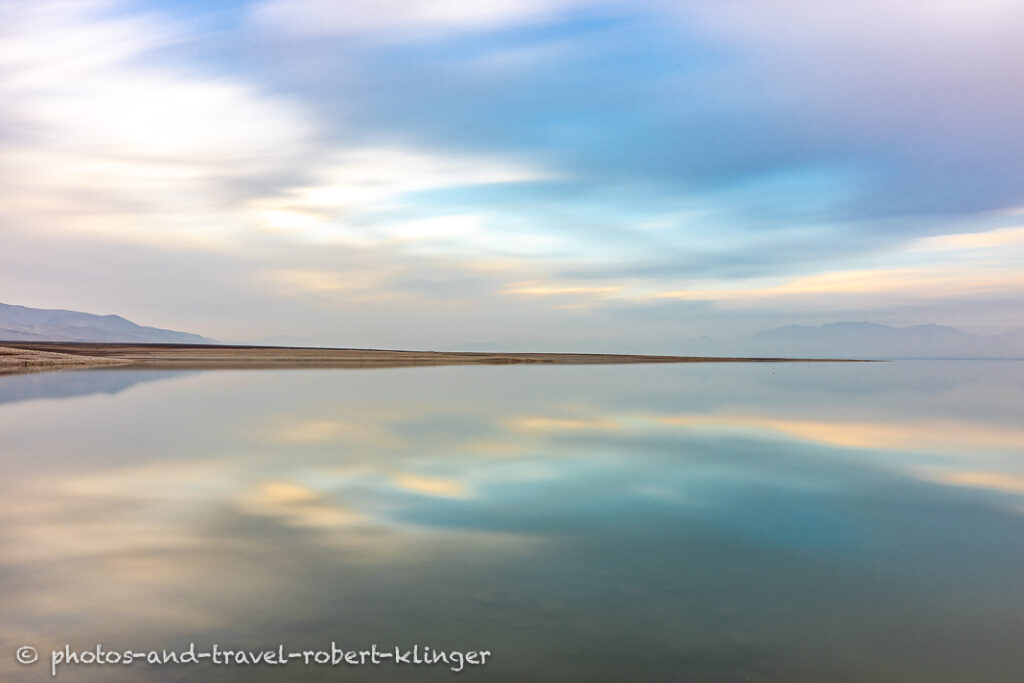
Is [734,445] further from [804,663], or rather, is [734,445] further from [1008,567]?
[804,663]

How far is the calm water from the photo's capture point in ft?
19.4

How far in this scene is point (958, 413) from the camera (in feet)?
96.1

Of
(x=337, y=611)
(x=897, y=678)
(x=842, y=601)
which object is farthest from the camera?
(x=842, y=601)

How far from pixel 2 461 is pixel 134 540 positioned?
27.8ft

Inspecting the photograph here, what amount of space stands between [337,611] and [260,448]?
36.0ft

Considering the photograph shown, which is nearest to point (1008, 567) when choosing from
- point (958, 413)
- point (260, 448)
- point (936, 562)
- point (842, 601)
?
point (936, 562)

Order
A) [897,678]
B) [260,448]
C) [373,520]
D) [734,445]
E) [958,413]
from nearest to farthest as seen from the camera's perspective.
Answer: [897,678] → [373,520] → [260,448] → [734,445] → [958,413]

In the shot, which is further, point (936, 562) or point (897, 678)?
point (936, 562)

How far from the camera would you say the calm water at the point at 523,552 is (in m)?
5.90

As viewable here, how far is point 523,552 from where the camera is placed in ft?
28.2

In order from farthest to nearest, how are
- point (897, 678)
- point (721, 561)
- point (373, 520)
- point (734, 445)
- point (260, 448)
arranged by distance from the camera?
point (734, 445) < point (260, 448) < point (373, 520) < point (721, 561) < point (897, 678)

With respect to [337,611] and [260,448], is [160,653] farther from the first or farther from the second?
[260,448]

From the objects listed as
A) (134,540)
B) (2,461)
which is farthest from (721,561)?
(2,461)

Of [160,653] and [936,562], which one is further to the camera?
[936,562]
